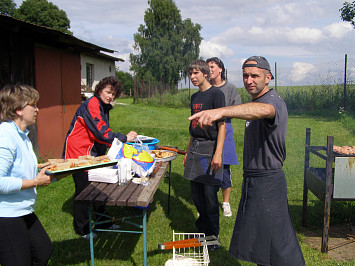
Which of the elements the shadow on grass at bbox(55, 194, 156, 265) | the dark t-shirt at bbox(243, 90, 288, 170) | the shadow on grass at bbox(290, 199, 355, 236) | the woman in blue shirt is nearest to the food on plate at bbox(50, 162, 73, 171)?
the woman in blue shirt

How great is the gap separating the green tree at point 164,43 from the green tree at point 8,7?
20488 millimetres

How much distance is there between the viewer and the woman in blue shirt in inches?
82.5

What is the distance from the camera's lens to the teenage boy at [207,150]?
11.4 ft

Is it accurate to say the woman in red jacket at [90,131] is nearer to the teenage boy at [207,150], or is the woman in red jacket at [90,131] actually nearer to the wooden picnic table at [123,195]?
the wooden picnic table at [123,195]

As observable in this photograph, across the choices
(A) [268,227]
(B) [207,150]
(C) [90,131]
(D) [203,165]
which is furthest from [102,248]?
(A) [268,227]

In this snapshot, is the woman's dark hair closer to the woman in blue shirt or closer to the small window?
the woman in blue shirt

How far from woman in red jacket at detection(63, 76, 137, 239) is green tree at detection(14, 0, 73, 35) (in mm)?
43606

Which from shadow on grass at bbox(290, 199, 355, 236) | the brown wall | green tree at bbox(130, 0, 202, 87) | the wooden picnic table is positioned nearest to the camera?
the wooden picnic table

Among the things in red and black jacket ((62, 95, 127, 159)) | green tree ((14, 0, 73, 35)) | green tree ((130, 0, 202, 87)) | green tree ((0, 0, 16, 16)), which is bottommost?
red and black jacket ((62, 95, 127, 159))

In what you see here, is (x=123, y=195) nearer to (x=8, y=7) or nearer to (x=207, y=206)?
(x=207, y=206)

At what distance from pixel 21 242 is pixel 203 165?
1989mm

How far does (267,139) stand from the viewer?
2281 millimetres

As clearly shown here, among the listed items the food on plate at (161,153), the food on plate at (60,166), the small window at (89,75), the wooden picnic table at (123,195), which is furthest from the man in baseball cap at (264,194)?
the small window at (89,75)

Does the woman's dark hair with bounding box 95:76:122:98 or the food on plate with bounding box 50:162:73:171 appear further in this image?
the woman's dark hair with bounding box 95:76:122:98
